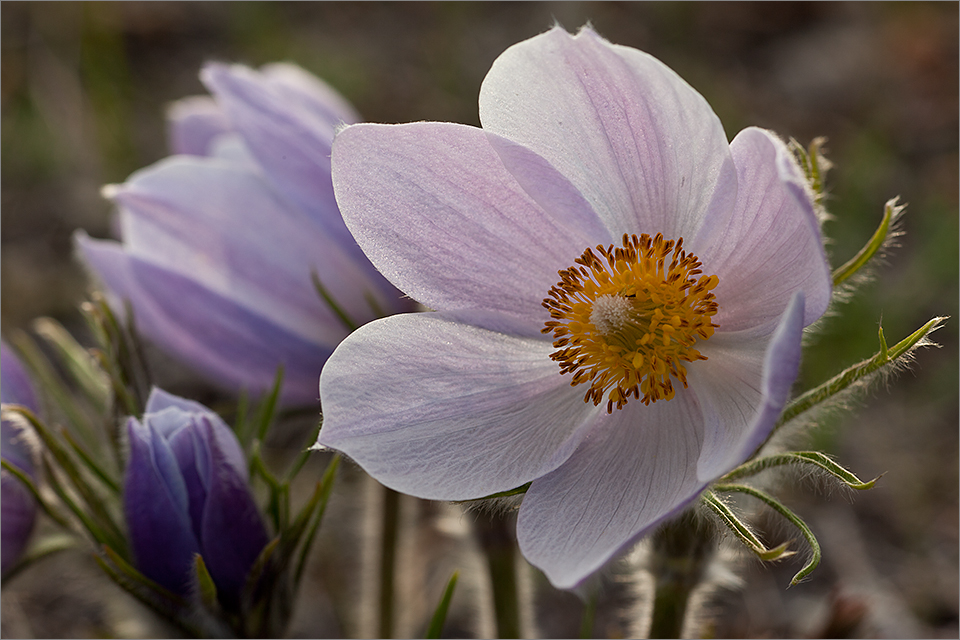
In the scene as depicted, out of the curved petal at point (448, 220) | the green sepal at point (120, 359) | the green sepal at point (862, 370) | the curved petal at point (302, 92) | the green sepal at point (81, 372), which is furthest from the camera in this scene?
the curved petal at point (302, 92)

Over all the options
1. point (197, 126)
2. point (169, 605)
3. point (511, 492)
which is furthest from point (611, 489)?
point (197, 126)

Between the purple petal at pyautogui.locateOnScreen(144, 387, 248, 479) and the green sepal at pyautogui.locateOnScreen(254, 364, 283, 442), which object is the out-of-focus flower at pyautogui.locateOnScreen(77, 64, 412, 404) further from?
the purple petal at pyautogui.locateOnScreen(144, 387, 248, 479)

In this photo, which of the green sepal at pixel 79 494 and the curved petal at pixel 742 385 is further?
the green sepal at pixel 79 494

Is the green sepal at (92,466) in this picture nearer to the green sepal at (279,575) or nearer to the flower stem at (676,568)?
the green sepal at (279,575)

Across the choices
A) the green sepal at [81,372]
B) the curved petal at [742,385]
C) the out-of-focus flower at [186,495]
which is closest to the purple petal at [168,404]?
the out-of-focus flower at [186,495]

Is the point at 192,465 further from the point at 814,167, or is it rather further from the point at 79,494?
the point at 814,167
